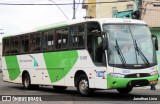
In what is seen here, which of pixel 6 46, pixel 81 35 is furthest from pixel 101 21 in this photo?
pixel 6 46

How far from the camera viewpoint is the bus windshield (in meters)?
17.2

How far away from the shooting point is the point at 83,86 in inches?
736

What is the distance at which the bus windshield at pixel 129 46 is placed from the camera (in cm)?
1720

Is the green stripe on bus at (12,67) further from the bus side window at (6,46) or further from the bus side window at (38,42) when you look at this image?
the bus side window at (38,42)

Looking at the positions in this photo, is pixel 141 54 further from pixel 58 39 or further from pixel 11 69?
pixel 11 69

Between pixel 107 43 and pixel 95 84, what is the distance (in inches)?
71.1

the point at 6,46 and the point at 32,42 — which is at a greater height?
the point at 32,42

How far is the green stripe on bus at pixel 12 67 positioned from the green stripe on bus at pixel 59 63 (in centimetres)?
424

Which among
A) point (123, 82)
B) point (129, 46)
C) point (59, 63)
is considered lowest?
point (123, 82)

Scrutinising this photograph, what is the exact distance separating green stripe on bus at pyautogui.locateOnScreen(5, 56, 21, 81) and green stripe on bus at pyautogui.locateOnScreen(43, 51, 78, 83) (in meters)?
4.24

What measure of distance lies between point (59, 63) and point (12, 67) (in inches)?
264

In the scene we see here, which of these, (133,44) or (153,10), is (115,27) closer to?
(133,44)

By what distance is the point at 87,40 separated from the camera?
60.0ft

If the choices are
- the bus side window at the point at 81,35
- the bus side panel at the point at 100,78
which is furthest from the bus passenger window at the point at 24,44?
Result: the bus side panel at the point at 100,78
